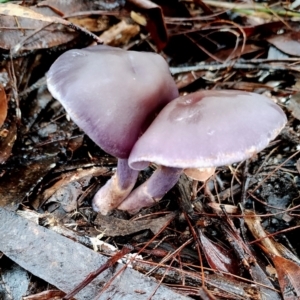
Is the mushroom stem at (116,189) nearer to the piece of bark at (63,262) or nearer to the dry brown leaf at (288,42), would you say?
the piece of bark at (63,262)

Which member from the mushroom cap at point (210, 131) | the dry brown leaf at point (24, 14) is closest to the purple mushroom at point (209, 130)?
the mushroom cap at point (210, 131)

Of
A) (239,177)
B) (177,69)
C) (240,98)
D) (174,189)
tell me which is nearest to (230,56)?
(177,69)

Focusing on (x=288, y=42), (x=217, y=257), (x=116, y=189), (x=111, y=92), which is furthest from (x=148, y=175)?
(x=288, y=42)

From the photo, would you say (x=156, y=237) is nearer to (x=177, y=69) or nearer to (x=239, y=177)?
(x=239, y=177)

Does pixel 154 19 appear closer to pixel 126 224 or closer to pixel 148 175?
pixel 148 175

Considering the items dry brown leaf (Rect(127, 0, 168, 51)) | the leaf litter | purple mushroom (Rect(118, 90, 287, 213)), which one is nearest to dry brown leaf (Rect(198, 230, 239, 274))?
the leaf litter

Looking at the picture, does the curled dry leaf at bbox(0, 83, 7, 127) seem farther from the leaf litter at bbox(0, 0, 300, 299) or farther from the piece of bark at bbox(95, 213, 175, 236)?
the piece of bark at bbox(95, 213, 175, 236)
